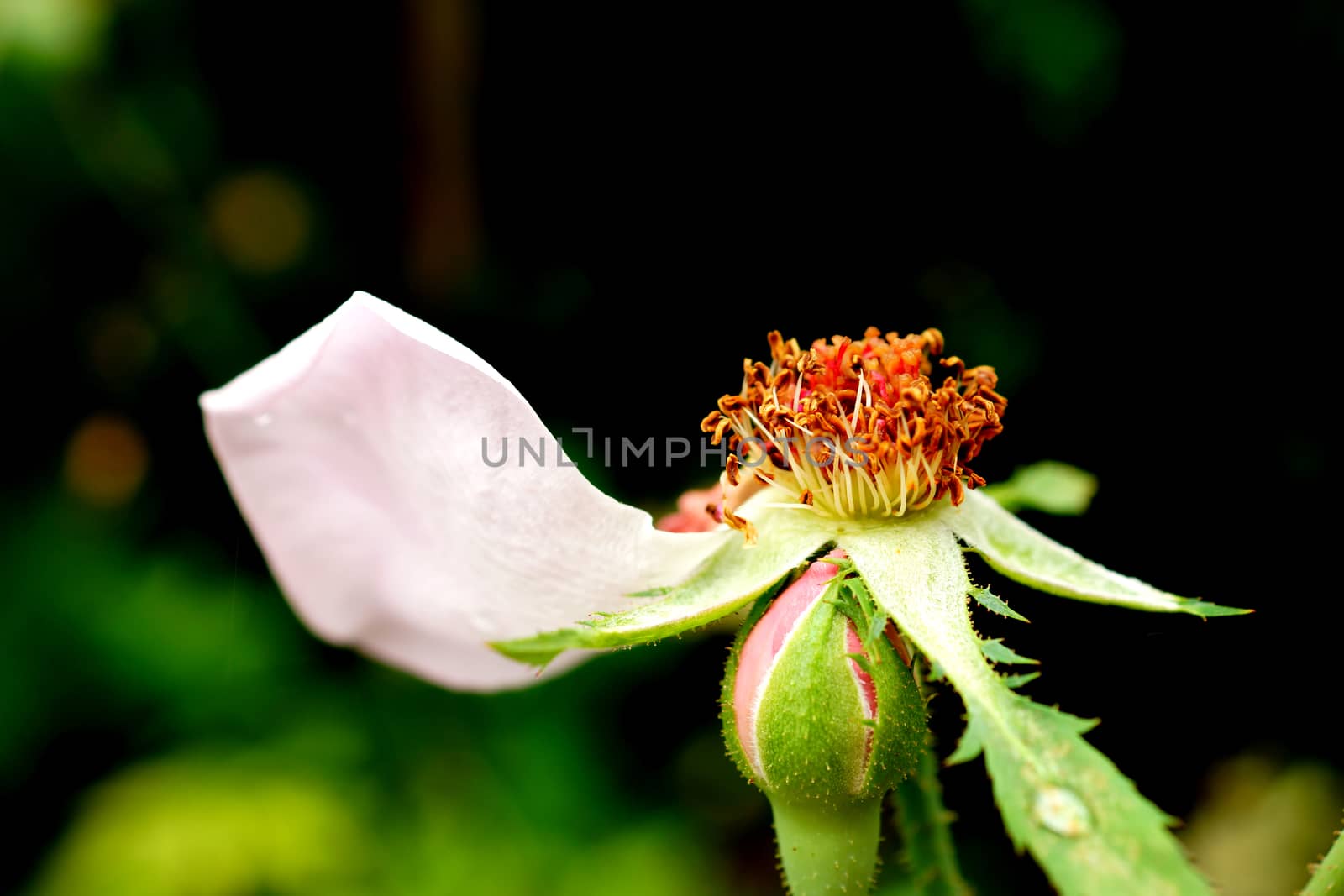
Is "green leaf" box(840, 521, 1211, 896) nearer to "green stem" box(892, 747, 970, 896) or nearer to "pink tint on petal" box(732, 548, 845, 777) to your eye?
"pink tint on petal" box(732, 548, 845, 777)

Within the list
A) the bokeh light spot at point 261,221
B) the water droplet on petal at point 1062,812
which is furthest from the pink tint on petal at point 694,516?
the bokeh light spot at point 261,221

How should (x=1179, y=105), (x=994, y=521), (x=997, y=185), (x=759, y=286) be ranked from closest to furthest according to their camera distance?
(x=994, y=521) → (x=1179, y=105) → (x=997, y=185) → (x=759, y=286)

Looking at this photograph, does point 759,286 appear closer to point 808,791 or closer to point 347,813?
point 347,813

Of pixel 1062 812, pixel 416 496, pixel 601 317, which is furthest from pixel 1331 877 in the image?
pixel 601 317

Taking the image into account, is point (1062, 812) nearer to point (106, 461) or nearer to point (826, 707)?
point (826, 707)

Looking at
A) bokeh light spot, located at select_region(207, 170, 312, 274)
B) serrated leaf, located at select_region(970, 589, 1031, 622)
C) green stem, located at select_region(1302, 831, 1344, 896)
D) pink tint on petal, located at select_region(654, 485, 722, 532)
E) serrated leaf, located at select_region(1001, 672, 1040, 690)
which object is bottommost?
bokeh light spot, located at select_region(207, 170, 312, 274)

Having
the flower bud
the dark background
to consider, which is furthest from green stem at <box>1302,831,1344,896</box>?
the dark background

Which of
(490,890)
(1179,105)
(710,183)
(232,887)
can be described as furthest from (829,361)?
(710,183)
